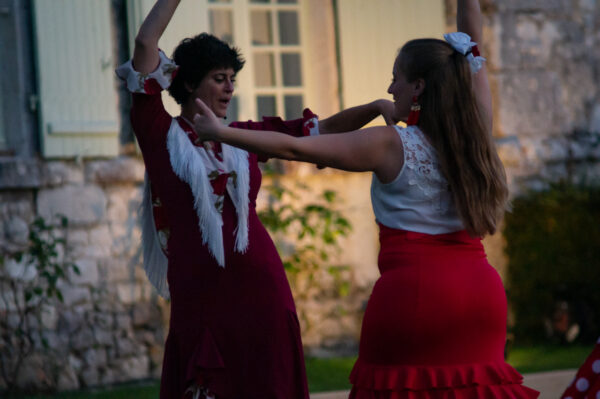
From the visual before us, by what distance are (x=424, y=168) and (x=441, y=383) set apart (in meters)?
0.58

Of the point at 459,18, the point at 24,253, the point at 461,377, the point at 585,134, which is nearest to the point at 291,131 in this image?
the point at 459,18

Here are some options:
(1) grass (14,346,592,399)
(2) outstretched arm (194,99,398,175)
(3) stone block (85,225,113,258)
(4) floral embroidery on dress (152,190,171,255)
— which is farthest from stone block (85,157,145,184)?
(2) outstretched arm (194,99,398,175)

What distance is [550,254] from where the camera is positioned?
6996 mm

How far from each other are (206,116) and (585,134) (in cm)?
558

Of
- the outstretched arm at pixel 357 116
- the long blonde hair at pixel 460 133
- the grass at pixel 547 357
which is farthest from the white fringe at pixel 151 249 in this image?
the grass at pixel 547 357

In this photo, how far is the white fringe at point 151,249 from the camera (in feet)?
10.6

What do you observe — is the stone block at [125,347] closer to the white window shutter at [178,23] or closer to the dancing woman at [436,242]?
the white window shutter at [178,23]

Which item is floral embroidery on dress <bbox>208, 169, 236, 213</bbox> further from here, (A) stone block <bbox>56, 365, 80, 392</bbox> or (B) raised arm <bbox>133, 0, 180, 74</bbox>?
(A) stone block <bbox>56, 365, 80, 392</bbox>

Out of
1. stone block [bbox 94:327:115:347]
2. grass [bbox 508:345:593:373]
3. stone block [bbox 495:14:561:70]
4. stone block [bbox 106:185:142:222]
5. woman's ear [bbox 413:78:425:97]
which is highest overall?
stone block [bbox 495:14:561:70]

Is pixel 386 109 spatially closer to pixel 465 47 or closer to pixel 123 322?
pixel 465 47

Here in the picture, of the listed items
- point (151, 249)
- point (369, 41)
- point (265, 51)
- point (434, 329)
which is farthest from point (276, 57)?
point (434, 329)

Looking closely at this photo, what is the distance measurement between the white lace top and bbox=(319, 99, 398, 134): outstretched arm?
59cm

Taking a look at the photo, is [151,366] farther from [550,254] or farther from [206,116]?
[206,116]

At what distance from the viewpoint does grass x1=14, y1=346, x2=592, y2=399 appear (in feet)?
18.0
